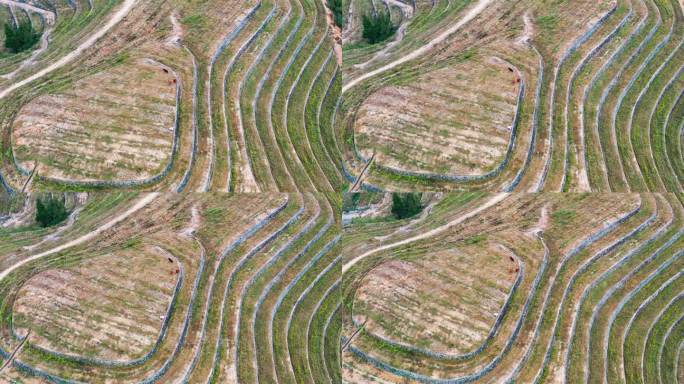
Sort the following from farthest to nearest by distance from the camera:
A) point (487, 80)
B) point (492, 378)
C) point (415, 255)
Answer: point (487, 80) → point (415, 255) → point (492, 378)

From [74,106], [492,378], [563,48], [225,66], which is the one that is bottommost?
[492,378]

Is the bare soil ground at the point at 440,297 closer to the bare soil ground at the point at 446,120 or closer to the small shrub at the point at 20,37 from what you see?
the bare soil ground at the point at 446,120

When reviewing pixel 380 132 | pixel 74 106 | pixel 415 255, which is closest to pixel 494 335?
pixel 415 255

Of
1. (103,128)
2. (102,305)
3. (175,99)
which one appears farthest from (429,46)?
(102,305)

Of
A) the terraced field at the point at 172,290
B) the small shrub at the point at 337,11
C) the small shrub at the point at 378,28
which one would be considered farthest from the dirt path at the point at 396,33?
the terraced field at the point at 172,290

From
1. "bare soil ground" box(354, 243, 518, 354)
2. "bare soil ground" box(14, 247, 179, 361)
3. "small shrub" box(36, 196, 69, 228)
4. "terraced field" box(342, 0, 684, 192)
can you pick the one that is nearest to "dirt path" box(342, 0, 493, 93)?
"terraced field" box(342, 0, 684, 192)

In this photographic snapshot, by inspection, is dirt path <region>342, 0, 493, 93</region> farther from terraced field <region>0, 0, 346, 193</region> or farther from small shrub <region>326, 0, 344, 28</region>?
small shrub <region>326, 0, 344, 28</region>

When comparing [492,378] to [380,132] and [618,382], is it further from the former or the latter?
[380,132]

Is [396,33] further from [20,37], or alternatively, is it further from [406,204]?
[20,37]
